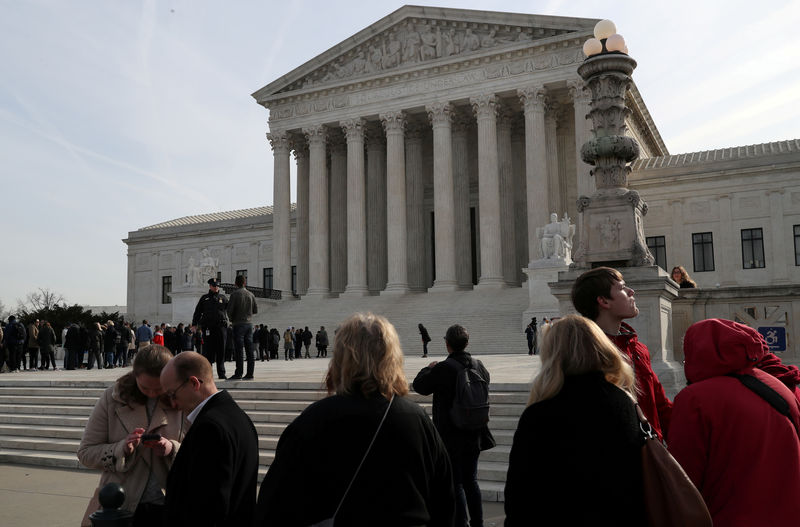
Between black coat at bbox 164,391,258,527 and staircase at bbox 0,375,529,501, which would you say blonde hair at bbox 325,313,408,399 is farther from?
staircase at bbox 0,375,529,501

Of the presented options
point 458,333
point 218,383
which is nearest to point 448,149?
point 218,383

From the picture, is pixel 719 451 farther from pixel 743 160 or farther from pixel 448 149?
pixel 743 160

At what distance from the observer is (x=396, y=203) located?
40562 mm

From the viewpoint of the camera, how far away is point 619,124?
10.9 meters

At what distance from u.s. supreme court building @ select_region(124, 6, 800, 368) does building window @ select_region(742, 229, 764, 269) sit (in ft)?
0.25

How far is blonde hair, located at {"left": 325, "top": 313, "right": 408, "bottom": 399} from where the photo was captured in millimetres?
2955

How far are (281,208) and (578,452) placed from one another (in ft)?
139

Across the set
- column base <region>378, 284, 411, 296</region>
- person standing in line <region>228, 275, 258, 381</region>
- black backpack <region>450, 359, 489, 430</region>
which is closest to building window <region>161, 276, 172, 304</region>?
column base <region>378, 284, 411, 296</region>

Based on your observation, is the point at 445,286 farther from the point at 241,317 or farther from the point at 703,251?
the point at 241,317

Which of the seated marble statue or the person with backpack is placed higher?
the seated marble statue

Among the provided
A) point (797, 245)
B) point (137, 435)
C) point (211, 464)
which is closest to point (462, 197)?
point (797, 245)

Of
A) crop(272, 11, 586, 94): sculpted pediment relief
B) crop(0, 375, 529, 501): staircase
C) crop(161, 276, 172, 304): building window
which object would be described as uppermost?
crop(272, 11, 586, 94): sculpted pediment relief

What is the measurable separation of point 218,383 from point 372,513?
10424 millimetres

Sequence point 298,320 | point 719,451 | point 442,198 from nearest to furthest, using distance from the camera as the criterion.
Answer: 1. point 719,451
2. point 298,320
3. point 442,198
